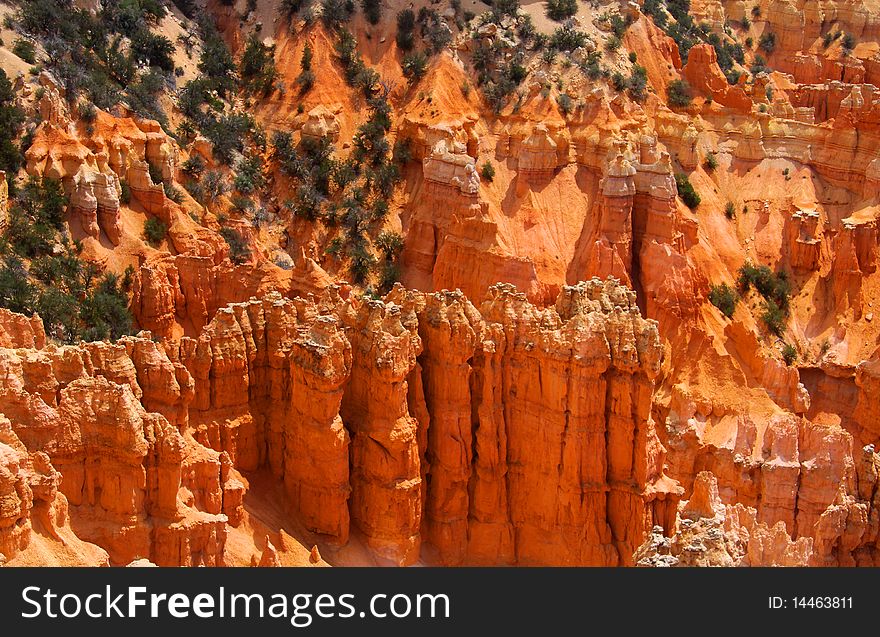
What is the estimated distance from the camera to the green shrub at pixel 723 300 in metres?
56.1

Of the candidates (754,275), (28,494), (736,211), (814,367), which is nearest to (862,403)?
(814,367)

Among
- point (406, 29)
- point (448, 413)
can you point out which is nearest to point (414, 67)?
point (406, 29)

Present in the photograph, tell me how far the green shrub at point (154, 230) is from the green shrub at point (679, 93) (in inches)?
1124

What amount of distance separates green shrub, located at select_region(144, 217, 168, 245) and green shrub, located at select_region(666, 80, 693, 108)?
2854 centimetres

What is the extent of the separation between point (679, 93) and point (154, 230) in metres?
29.7

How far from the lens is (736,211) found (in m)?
61.5

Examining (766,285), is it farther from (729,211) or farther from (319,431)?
(319,431)

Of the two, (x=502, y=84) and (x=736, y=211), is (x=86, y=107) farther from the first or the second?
(x=736, y=211)

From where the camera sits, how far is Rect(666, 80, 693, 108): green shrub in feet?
212

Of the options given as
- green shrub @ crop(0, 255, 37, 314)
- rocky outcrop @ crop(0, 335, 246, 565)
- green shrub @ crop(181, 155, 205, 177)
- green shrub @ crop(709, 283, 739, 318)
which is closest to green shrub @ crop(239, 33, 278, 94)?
green shrub @ crop(181, 155, 205, 177)

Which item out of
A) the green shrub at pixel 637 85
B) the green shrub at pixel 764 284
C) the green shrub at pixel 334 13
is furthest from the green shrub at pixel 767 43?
the green shrub at pixel 334 13

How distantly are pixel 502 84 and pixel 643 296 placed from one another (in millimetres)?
14649

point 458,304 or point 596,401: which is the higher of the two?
point 458,304

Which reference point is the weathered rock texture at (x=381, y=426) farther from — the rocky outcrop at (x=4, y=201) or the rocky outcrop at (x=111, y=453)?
the rocky outcrop at (x=4, y=201)
